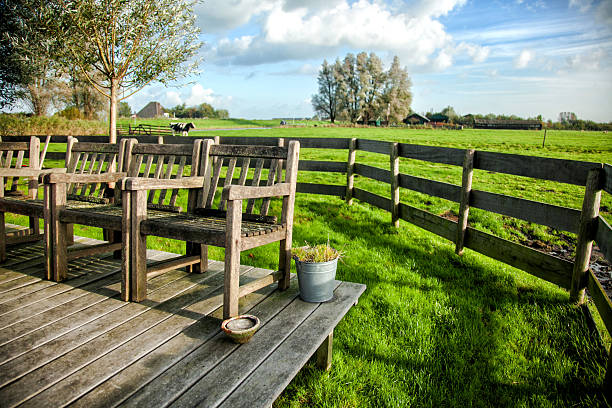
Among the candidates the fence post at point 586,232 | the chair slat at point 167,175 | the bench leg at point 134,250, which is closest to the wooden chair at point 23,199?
the chair slat at point 167,175

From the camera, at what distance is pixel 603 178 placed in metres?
3.24

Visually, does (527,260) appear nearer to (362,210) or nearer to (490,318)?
(490,318)

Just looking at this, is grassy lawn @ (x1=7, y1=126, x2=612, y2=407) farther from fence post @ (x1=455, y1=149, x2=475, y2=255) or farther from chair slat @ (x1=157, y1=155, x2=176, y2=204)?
chair slat @ (x1=157, y1=155, x2=176, y2=204)

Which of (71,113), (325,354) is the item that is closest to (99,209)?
(325,354)

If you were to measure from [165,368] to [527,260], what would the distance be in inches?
130

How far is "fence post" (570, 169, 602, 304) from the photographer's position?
3299mm

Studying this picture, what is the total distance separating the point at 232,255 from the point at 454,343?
5.55 ft

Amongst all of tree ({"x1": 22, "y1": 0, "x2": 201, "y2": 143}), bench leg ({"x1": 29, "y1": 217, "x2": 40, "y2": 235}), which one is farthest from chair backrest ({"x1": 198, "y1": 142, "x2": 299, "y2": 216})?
tree ({"x1": 22, "y1": 0, "x2": 201, "y2": 143})

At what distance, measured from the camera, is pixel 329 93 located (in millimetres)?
72562

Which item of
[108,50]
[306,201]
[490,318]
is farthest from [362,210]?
A: [108,50]

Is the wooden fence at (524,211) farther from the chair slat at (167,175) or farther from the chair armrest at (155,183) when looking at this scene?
the chair armrest at (155,183)

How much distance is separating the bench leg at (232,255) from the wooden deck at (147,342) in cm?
18

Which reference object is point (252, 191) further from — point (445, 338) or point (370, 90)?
point (370, 90)

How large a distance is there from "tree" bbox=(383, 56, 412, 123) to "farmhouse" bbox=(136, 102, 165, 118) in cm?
5581
